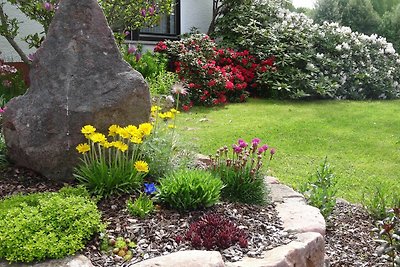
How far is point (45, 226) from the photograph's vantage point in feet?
10.3

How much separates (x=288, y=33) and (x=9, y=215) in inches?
465

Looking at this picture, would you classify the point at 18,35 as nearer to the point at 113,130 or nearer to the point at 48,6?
the point at 48,6

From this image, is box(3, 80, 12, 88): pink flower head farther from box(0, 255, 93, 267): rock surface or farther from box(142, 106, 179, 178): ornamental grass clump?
box(0, 255, 93, 267): rock surface

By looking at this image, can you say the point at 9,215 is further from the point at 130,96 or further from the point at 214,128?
the point at 214,128

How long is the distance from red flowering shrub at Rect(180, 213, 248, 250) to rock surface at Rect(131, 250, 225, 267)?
0.70ft

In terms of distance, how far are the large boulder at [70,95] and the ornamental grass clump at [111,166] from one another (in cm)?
16

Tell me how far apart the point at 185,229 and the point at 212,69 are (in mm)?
8609

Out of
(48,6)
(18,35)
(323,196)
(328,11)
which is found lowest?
(323,196)

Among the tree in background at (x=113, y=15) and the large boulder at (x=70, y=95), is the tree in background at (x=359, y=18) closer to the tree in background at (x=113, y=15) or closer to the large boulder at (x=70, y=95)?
the tree in background at (x=113, y=15)

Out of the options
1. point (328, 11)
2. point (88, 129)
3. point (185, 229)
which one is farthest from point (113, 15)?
point (328, 11)

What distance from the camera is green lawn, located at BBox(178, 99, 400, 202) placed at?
6.65 metres

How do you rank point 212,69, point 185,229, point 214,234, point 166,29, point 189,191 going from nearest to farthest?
1. point 214,234
2. point 185,229
3. point 189,191
4. point 212,69
5. point 166,29

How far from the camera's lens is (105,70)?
4.28 metres

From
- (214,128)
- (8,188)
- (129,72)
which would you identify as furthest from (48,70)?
(214,128)
